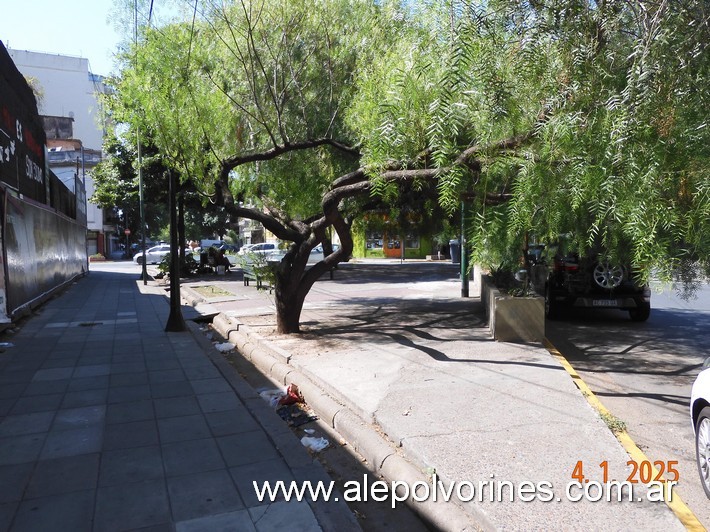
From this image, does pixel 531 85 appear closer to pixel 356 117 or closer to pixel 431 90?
pixel 431 90

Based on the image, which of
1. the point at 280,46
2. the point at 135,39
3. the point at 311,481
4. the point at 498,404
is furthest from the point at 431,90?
the point at 135,39

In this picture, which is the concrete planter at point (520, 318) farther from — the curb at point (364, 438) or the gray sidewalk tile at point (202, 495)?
the gray sidewalk tile at point (202, 495)

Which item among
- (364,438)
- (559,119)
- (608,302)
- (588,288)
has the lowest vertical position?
(364,438)

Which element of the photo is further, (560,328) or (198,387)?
(560,328)

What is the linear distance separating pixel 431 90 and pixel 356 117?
10.1 feet

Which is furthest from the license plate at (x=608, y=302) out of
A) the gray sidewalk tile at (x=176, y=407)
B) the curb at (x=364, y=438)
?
the gray sidewalk tile at (x=176, y=407)

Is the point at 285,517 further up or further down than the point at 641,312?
further down

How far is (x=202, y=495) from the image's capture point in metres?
3.63

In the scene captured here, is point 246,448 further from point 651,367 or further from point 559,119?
point 651,367

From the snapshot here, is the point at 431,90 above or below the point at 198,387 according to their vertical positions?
above

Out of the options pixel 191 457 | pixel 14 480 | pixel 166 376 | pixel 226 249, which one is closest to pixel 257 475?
pixel 191 457

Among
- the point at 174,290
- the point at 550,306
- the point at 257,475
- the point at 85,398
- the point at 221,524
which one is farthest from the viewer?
the point at 550,306

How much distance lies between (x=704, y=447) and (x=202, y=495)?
3.48m

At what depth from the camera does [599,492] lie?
133 inches
